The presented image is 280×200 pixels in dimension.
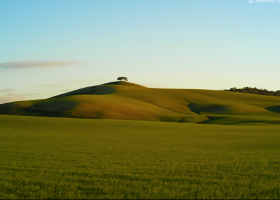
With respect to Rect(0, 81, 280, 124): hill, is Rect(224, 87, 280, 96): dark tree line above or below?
above

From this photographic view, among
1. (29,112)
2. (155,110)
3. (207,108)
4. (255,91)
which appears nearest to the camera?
(29,112)

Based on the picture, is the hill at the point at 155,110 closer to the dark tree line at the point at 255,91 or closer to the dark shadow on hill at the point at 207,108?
the dark shadow on hill at the point at 207,108

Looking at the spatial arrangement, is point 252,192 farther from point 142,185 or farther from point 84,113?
point 84,113

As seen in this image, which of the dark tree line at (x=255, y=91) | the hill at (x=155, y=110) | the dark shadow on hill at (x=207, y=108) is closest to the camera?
the hill at (x=155, y=110)

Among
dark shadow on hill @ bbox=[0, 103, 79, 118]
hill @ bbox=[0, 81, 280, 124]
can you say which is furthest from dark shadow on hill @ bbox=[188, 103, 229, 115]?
dark shadow on hill @ bbox=[0, 103, 79, 118]

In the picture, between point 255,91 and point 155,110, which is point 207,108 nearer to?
point 155,110

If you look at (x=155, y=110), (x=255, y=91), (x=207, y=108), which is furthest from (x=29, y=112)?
(x=255, y=91)

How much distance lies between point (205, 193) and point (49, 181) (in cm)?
474

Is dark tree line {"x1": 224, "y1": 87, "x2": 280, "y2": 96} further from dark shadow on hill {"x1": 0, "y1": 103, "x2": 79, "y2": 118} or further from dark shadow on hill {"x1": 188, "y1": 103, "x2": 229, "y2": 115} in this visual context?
dark shadow on hill {"x1": 0, "y1": 103, "x2": 79, "y2": 118}

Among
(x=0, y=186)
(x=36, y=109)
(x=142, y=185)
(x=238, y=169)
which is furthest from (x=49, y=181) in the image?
(x=36, y=109)

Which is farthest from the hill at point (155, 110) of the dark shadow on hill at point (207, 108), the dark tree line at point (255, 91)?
the dark tree line at point (255, 91)

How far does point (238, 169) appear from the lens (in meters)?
10.5

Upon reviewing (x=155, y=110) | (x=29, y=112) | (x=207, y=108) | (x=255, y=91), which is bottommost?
(x=29, y=112)

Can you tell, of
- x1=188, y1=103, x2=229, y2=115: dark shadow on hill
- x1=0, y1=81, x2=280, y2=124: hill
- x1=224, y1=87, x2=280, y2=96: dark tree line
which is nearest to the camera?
x1=0, y1=81, x2=280, y2=124: hill
